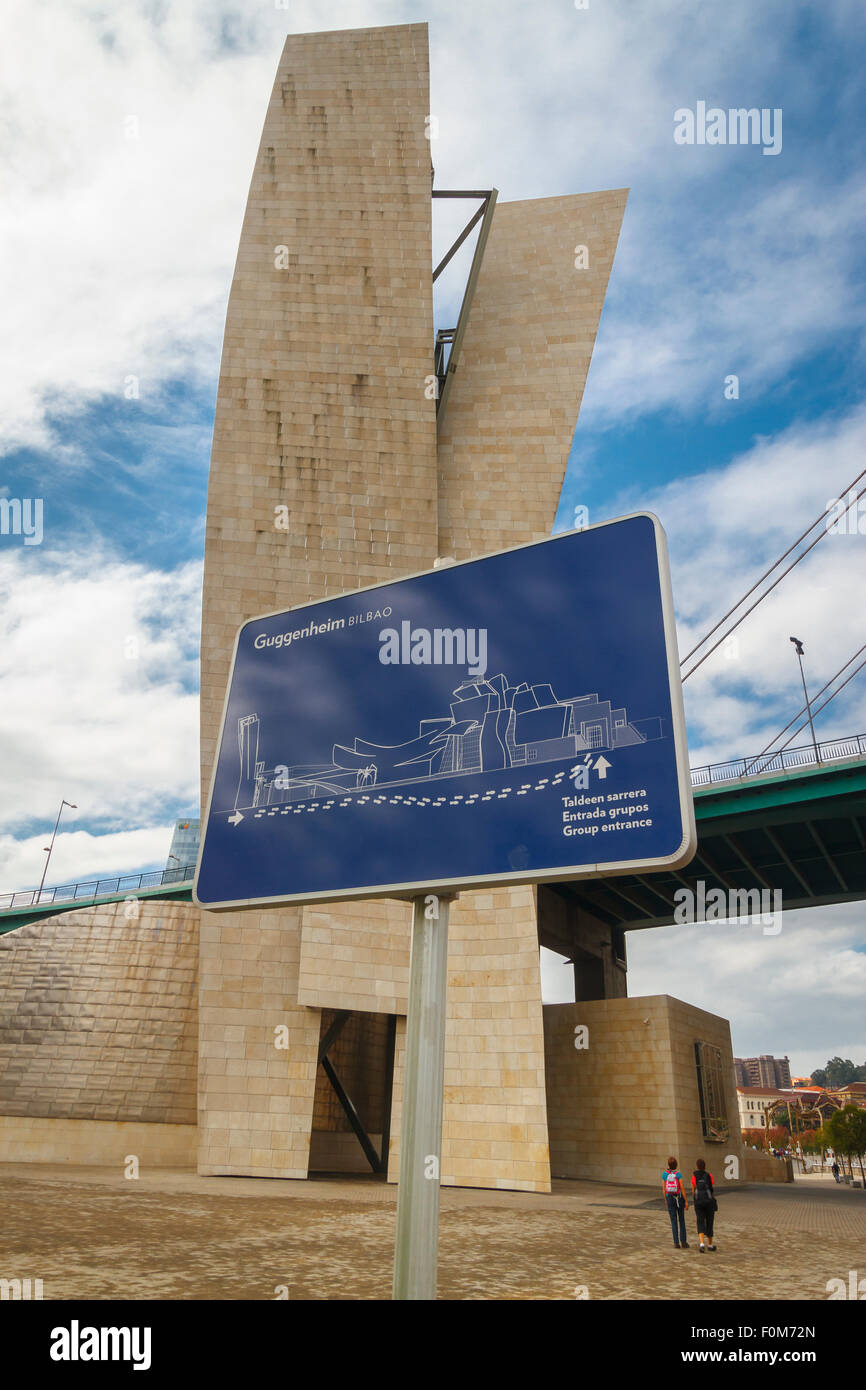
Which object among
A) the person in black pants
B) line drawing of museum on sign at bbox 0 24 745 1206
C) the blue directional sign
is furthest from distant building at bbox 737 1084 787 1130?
the blue directional sign

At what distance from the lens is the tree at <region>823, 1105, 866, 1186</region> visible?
6431cm

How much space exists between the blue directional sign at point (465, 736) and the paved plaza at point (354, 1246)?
4.00 m

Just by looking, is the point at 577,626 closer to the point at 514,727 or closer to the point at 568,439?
the point at 514,727

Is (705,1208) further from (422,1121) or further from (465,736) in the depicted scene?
(465,736)

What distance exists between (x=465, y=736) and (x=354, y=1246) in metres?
7.79

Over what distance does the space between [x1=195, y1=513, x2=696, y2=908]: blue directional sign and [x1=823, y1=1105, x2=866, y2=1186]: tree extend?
224 ft

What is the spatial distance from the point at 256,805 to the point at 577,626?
2.99m

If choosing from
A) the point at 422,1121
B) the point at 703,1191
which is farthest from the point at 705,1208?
the point at 422,1121

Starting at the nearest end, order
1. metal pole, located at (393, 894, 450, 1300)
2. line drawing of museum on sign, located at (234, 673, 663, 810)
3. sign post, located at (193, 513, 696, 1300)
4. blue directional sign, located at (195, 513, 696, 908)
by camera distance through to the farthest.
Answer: metal pole, located at (393, 894, 450, 1300) → sign post, located at (193, 513, 696, 1300) → blue directional sign, located at (195, 513, 696, 908) → line drawing of museum on sign, located at (234, 673, 663, 810)

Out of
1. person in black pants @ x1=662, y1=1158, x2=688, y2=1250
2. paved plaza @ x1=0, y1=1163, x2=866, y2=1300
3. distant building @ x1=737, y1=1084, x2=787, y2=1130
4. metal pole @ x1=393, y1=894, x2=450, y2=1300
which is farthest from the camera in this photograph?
distant building @ x1=737, y1=1084, x2=787, y2=1130

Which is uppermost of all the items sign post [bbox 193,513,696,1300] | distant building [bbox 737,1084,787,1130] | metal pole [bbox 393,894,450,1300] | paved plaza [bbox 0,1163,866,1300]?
sign post [bbox 193,513,696,1300]

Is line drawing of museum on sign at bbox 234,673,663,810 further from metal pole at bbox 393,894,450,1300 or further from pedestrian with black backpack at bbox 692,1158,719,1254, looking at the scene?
pedestrian with black backpack at bbox 692,1158,719,1254

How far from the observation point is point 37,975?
1084 inches
